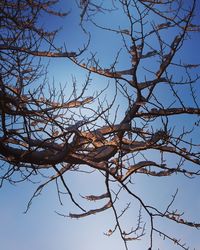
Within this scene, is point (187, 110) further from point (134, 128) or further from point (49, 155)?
point (49, 155)

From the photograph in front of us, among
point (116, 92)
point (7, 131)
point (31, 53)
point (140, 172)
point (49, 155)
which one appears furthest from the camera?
point (140, 172)

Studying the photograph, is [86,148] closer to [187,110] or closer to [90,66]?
[90,66]

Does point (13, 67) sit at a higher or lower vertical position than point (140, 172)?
higher

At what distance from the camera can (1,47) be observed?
4504 millimetres

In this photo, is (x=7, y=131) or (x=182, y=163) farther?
(x=182, y=163)

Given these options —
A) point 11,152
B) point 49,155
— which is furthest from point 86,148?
point 11,152

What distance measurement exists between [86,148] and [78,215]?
145cm

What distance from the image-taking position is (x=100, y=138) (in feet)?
13.7

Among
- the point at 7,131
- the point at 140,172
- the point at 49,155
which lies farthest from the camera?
the point at 140,172

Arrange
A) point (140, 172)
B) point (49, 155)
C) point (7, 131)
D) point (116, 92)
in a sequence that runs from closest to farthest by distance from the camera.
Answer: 1. point (116, 92)
2. point (7, 131)
3. point (49, 155)
4. point (140, 172)

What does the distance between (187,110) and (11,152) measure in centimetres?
220

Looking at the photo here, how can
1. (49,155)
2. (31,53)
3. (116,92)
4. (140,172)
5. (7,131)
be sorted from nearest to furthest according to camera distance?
(116,92), (7,131), (49,155), (31,53), (140,172)

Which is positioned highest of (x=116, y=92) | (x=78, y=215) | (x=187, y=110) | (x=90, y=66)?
(x=90, y=66)

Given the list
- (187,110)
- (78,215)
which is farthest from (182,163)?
(78,215)
